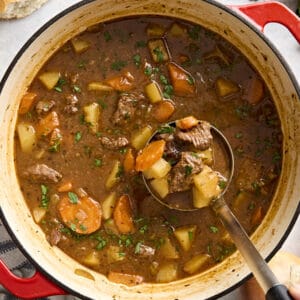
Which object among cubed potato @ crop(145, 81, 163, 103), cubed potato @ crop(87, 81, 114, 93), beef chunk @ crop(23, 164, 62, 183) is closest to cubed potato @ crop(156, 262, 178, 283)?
beef chunk @ crop(23, 164, 62, 183)

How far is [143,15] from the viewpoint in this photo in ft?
13.4

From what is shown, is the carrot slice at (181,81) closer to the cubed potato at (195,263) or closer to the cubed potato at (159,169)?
the cubed potato at (159,169)

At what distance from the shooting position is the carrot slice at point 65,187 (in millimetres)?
3977

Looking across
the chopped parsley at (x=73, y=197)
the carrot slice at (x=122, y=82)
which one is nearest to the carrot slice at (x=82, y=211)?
the chopped parsley at (x=73, y=197)

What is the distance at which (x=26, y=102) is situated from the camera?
4008mm

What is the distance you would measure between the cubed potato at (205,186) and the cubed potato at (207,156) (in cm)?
5

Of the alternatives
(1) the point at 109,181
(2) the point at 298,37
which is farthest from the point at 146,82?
(2) the point at 298,37

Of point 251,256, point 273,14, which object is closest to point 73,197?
point 251,256

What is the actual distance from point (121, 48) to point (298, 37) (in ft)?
3.49

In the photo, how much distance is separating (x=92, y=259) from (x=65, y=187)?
1.58 ft

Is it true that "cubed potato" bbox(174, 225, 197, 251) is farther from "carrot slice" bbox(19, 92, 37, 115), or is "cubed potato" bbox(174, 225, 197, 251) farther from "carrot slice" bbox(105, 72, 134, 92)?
"carrot slice" bbox(19, 92, 37, 115)

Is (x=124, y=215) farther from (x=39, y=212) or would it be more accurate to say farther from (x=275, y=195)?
(x=275, y=195)

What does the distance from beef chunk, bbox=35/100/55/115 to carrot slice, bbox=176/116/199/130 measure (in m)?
0.78

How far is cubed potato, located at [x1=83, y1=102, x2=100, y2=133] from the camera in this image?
395 centimetres
